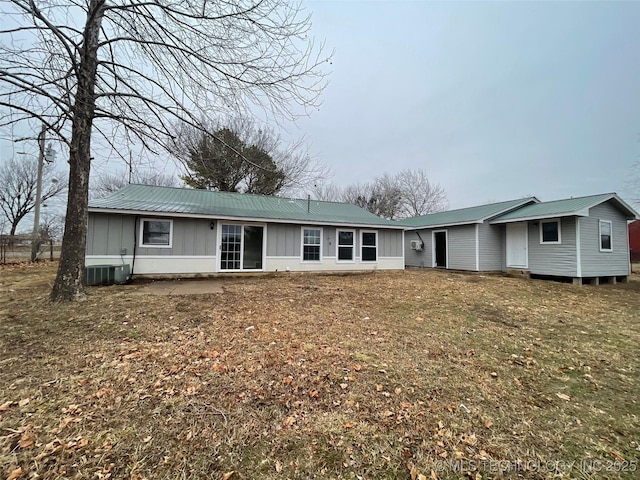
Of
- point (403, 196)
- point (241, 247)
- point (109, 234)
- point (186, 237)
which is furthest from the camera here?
point (403, 196)

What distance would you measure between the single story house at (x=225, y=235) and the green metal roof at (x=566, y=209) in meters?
5.25

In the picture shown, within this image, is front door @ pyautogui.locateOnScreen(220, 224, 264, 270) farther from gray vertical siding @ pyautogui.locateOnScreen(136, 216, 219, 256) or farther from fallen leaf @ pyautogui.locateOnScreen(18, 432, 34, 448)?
fallen leaf @ pyautogui.locateOnScreen(18, 432, 34, 448)

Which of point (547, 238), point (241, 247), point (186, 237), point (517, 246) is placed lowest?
point (241, 247)

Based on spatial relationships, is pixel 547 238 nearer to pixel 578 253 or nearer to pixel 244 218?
pixel 578 253

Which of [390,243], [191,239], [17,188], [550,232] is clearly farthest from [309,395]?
[17,188]

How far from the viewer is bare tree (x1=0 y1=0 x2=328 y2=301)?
4.19m

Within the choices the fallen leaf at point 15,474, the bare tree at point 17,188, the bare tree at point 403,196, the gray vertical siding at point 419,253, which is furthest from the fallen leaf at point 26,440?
the bare tree at point 17,188

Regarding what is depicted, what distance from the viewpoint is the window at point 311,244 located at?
37.9 feet

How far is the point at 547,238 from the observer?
11.6 m

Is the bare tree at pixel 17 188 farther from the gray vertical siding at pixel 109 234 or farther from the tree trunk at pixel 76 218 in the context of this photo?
the tree trunk at pixel 76 218

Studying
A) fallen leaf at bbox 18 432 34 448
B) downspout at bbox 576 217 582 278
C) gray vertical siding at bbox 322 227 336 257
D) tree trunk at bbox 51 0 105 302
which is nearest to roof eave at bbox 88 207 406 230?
gray vertical siding at bbox 322 227 336 257

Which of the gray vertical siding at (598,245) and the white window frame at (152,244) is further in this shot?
the gray vertical siding at (598,245)

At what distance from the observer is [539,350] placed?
156 inches

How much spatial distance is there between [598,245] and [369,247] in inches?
365
